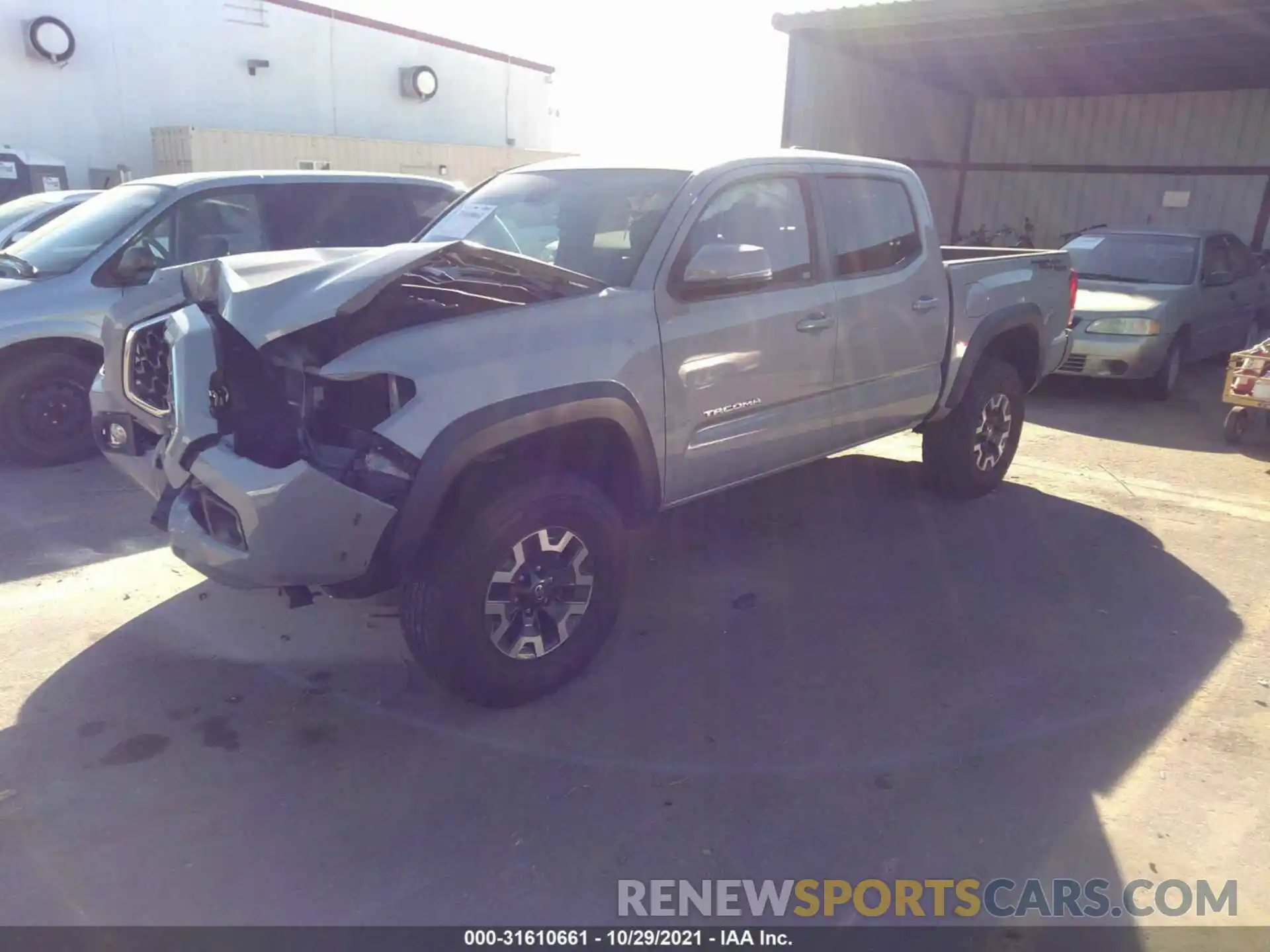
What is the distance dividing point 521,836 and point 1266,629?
139 inches

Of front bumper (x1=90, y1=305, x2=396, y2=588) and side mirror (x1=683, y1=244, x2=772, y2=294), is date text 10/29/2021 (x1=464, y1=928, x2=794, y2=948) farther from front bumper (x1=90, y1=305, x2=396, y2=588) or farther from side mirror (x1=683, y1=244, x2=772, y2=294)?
side mirror (x1=683, y1=244, x2=772, y2=294)

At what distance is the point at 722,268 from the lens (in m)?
3.58

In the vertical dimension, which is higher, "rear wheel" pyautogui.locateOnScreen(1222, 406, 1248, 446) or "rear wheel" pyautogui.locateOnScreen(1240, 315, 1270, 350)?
"rear wheel" pyautogui.locateOnScreen(1240, 315, 1270, 350)

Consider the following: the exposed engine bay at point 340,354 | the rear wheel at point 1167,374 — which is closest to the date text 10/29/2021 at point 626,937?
the exposed engine bay at point 340,354

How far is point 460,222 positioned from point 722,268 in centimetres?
158

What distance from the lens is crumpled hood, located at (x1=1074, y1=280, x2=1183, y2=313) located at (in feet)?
28.1

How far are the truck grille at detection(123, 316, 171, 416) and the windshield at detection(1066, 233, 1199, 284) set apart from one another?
866 centimetres

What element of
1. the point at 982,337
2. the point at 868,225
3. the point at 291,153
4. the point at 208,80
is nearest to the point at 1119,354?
the point at 982,337

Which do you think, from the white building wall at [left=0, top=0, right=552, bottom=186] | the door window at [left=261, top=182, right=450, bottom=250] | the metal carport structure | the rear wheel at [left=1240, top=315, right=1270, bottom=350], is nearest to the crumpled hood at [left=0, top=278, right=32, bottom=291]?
the door window at [left=261, top=182, right=450, bottom=250]

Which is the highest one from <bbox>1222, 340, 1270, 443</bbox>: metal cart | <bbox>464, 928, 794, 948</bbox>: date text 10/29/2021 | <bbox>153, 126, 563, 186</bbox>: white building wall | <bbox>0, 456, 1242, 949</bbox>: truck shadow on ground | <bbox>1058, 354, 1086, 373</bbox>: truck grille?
<bbox>153, 126, 563, 186</bbox>: white building wall

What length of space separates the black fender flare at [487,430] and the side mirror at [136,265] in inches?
155

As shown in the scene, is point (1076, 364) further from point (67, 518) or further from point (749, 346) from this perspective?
point (67, 518)

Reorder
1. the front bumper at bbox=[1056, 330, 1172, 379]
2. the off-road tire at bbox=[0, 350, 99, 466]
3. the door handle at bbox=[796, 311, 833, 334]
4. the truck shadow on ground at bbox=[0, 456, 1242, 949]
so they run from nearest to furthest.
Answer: the truck shadow on ground at bbox=[0, 456, 1242, 949], the door handle at bbox=[796, 311, 833, 334], the off-road tire at bbox=[0, 350, 99, 466], the front bumper at bbox=[1056, 330, 1172, 379]

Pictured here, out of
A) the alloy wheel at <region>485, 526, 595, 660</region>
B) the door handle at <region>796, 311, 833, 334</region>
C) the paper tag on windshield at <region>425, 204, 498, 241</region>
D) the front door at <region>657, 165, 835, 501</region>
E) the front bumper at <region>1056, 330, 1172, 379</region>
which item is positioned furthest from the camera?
the front bumper at <region>1056, 330, 1172, 379</region>
